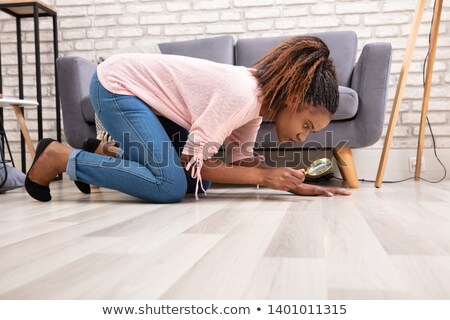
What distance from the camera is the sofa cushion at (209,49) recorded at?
2.65 meters

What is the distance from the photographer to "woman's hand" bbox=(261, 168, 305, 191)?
1.52 metres

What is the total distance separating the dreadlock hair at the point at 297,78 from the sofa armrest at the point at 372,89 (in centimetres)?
74

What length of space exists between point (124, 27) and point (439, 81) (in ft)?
6.61

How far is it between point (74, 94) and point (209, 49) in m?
0.83

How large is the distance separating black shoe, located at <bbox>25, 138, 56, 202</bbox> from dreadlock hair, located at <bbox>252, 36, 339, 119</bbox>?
0.76 metres

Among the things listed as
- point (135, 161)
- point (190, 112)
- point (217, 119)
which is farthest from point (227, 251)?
point (135, 161)

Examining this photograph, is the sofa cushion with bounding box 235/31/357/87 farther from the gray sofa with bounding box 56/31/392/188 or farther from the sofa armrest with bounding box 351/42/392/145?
the sofa armrest with bounding box 351/42/392/145

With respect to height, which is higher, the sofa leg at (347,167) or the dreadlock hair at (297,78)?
the dreadlock hair at (297,78)

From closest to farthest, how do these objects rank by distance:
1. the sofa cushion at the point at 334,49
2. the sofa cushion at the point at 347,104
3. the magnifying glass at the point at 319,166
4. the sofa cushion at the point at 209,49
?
the magnifying glass at the point at 319,166, the sofa cushion at the point at 347,104, the sofa cushion at the point at 334,49, the sofa cushion at the point at 209,49

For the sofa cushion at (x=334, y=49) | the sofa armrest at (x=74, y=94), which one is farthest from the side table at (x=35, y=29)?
the sofa cushion at (x=334, y=49)

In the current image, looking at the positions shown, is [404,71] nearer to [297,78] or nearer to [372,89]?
[372,89]

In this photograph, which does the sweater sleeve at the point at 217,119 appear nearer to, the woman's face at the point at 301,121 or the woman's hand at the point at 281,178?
the woman's face at the point at 301,121

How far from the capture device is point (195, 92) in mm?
1403
